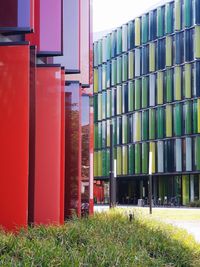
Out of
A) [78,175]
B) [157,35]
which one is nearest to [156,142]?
[157,35]

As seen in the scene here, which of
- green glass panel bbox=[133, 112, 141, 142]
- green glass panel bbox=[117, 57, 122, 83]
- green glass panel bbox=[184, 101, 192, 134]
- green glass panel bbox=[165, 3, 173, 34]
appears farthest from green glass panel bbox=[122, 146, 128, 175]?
green glass panel bbox=[165, 3, 173, 34]

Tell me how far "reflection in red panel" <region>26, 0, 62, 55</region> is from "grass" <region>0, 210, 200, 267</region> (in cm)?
401

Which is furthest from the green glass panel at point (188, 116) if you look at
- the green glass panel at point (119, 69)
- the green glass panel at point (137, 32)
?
the green glass panel at point (119, 69)

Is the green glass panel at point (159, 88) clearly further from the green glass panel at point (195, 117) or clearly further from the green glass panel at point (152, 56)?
the green glass panel at point (195, 117)

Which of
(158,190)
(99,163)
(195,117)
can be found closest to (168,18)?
(195,117)

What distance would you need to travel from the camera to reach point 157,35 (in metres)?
65.0

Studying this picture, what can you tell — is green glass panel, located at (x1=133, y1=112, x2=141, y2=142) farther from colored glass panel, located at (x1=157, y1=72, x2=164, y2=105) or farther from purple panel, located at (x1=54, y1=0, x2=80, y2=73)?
purple panel, located at (x1=54, y1=0, x2=80, y2=73)

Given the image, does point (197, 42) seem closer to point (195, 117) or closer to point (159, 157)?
point (195, 117)

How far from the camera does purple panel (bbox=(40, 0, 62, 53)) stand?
1434 cm

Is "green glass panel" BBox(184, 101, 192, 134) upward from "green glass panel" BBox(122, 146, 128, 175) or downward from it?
upward

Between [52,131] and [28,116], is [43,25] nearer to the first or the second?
[52,131]

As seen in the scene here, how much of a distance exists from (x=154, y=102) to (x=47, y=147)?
5129cm

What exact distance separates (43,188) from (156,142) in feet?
166

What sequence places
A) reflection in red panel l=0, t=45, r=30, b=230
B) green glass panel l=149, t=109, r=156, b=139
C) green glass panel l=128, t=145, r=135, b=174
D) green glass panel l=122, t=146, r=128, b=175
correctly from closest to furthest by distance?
reflection in red panel l=0, t=45, r=30, b=230 < green glass panel l=149, t=109, r=156, b=139 < green glass panel l=128, t=145, r=135, b=174 < green glass panel l=122, t=146, r=128, b=175
